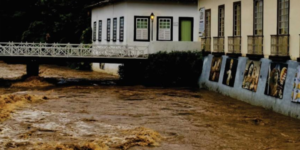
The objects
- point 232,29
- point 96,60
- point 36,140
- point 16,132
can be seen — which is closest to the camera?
point 36,140

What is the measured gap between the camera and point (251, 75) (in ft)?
78.5

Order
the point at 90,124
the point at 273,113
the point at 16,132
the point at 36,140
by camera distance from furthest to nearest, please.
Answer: the point at 273,113 < the point at 90,124 < the point at 16,132 < the point at 36,140

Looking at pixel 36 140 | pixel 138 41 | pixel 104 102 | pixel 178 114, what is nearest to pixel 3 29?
pixel 138 41

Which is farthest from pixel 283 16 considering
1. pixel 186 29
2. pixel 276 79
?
pixel 186 29

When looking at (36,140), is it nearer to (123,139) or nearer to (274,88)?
(123,139)

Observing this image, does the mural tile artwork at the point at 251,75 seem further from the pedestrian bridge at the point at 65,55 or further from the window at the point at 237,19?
the pedestrian bridge at the point at 65,55

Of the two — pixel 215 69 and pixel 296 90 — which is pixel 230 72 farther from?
pixel 296 90

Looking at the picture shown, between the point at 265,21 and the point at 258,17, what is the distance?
1.15 m

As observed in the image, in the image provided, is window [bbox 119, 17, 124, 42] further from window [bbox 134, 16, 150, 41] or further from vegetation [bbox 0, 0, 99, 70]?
vegetation [bbox 0, 0, 99, 70]

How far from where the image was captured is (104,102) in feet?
79.9

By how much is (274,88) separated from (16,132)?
1017cm

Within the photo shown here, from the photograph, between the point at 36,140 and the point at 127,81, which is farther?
the point at 127,81

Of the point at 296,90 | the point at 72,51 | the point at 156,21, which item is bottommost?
the point at 296,90

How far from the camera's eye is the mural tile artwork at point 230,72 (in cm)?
2597
